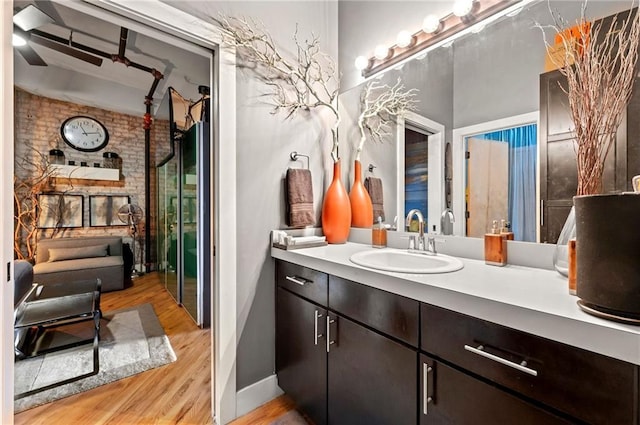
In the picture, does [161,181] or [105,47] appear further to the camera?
[161,181]

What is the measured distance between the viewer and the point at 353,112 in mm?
1983

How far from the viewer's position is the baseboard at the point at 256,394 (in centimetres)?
162

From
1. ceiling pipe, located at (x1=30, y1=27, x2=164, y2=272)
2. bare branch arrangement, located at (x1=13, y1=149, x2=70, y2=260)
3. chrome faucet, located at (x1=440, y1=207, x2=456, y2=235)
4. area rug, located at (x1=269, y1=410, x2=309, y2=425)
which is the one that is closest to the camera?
chrome faucet, located at (x1=440, y1=207, x2=456, y2=235)

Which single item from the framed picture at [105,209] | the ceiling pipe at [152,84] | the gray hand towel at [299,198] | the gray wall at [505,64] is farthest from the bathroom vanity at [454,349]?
the framed picture at [105,209]

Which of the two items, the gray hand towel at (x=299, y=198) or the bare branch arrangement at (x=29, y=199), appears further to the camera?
the bare branch arrangement at (x=29, y=199)

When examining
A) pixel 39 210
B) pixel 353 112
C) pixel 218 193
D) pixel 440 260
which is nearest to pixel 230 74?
pixel 218 193

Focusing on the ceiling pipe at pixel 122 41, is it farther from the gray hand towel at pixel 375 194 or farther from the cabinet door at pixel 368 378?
the cabinet door at pixel 368 378

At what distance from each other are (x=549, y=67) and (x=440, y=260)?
0.88 meters

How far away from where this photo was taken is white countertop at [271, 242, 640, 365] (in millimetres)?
604

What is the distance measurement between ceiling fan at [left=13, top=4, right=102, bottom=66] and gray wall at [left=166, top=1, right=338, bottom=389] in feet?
4.91

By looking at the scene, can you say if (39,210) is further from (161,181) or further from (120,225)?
(161,181)

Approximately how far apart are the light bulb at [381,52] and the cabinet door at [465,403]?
164cm

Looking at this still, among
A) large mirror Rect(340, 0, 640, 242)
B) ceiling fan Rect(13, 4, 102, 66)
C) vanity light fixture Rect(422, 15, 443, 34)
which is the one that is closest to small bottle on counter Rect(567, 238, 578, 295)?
large mirror Rect(340, 0, 640, 242)

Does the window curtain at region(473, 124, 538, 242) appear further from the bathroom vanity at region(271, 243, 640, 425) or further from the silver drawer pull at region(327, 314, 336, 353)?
the silver drawer pull at region(327, 314, 336, 353)
